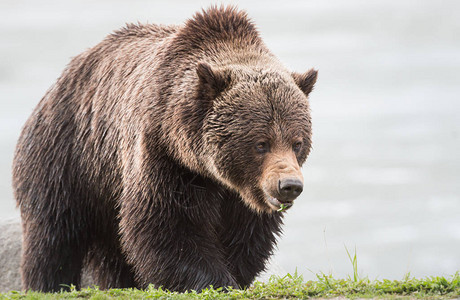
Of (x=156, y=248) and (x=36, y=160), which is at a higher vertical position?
(x=36, y=160)

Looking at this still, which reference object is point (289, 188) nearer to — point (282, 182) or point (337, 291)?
point (282, 182)

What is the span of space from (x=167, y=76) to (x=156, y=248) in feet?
6.09

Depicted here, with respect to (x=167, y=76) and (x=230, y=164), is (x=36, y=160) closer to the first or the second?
(x=167, y=76)

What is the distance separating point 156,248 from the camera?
25.4ft

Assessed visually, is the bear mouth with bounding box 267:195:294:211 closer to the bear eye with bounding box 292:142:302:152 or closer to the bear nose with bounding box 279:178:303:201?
the bear nose with bounding box 279:178:303:201

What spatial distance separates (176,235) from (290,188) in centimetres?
165

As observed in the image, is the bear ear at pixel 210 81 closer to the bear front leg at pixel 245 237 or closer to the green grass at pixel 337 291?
the bear front leg at pixel 245 237

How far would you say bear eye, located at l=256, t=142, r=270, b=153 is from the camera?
704 centimetres

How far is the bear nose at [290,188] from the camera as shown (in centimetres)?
659

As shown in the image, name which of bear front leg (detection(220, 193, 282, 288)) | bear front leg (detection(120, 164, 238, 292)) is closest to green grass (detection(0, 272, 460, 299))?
bear front leg (detection(120, 164, 238, 292))

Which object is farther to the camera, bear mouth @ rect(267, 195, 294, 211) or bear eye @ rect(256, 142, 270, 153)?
bear eye @ rect(256, 142, 270, 153)

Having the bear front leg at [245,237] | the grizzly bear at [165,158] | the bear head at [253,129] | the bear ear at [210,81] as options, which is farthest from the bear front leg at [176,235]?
the bear ear at [210,81]

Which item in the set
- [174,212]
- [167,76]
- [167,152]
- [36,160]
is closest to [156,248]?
[174,212]

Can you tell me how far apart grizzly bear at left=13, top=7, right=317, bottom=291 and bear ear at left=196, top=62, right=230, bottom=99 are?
11mm
